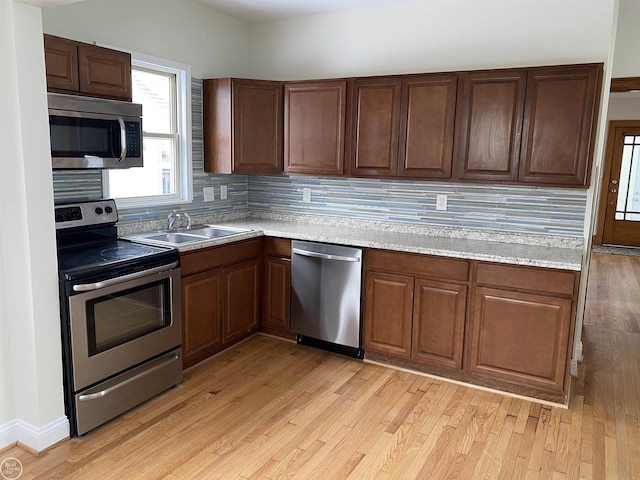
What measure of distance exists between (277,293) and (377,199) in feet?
3.55

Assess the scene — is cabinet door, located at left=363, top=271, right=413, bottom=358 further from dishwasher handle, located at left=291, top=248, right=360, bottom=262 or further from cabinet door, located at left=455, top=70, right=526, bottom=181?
cabinet door, located at left=455, top=70, right=526, bottom=181

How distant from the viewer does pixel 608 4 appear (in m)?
3.07

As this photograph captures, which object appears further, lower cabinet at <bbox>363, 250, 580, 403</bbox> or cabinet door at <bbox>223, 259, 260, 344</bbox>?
cabinet door at <bbox>223, 259, 260, 344</bbox>

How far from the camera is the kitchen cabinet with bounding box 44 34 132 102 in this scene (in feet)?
Answer: 8.21

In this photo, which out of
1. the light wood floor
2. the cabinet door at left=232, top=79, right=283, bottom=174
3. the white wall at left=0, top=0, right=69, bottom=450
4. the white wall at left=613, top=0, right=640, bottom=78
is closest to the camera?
the white wall at left=0, top=0, right=69, bottom=450

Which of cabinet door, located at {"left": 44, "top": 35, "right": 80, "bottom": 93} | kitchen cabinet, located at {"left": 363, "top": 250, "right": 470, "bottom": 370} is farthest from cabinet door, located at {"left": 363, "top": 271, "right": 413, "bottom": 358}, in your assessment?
cabinet door, located at {"left": 44, "top": 35, "right": 80, "bottom": 93}

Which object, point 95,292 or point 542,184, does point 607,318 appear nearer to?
point 542,184

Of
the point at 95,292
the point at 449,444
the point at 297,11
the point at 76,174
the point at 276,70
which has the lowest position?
the point at 449,444

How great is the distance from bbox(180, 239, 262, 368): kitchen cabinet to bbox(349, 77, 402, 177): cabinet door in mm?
1024

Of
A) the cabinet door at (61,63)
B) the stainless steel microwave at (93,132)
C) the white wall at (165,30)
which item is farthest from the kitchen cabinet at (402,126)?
the cabinet door at (61,63)

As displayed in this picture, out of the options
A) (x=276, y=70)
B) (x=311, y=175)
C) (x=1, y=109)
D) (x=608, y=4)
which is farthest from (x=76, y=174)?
(x=608, y=4)

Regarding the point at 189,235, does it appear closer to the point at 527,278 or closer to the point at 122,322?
the point at 122,322

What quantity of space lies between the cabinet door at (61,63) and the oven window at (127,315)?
112 cm

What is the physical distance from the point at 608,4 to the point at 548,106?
29.8 inches
